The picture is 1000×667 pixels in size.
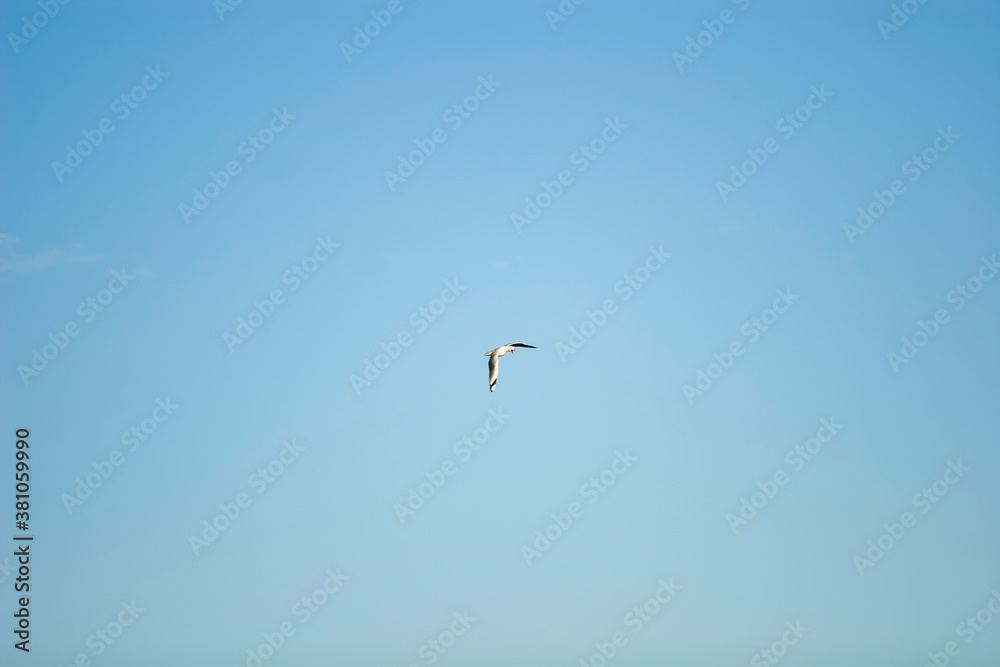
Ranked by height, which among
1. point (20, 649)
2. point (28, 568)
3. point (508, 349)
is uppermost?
point (508, 349)

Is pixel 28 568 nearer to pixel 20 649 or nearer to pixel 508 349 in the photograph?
pixel 20 649

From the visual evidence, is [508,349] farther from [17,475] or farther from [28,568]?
[28,568]

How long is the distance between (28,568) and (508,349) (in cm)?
2680

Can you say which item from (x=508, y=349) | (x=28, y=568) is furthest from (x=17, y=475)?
(x=508, y=349)

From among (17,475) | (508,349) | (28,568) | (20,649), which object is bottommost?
(20,649)

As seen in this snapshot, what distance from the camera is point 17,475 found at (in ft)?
112

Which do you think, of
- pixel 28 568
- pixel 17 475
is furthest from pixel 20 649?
pixel 17 475

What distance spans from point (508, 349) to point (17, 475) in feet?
77.6

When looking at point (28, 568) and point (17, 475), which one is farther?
point (28, 568)

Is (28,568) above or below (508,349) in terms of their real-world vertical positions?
below

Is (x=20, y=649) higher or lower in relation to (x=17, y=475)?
lower

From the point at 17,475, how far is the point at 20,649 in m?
8.61

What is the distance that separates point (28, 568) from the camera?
36844 millimetres

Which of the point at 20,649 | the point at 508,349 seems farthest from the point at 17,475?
the point at 508,349
